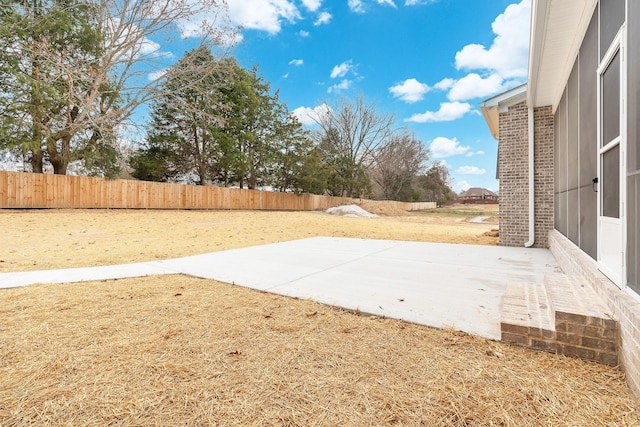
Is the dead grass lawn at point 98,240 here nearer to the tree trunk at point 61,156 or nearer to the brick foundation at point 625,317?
the tree trunk at point 61,156

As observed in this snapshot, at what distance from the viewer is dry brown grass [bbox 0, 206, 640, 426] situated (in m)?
1.41

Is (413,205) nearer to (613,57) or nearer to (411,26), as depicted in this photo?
(411,26)

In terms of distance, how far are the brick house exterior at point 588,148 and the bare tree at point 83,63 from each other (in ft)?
40.4

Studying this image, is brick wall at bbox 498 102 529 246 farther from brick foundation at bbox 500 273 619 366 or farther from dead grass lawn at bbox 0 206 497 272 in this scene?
brick foundation at bbox 500 273 619 366

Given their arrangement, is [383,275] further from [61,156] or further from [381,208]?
[381,208]

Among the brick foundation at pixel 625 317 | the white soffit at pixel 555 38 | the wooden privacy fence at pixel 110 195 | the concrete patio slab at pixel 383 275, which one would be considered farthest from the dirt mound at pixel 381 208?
the brick foundation at pixel 625 317

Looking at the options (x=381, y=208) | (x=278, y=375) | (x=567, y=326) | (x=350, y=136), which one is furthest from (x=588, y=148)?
(x=350, y=136)

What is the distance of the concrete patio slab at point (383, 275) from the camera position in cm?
261

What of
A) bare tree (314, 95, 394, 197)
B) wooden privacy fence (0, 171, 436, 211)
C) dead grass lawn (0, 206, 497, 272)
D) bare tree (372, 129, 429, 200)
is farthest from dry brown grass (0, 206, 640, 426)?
bare tree (372, 129, 429, 200)

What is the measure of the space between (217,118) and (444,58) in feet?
66.1

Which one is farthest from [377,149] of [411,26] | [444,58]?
[411,26]

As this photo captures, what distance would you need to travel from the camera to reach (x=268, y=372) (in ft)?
5.70

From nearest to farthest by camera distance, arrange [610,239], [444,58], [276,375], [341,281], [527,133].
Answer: [276,375] → [610,239] → [341,281] → [527,133] → [444,58]

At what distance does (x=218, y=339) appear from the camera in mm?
2139
